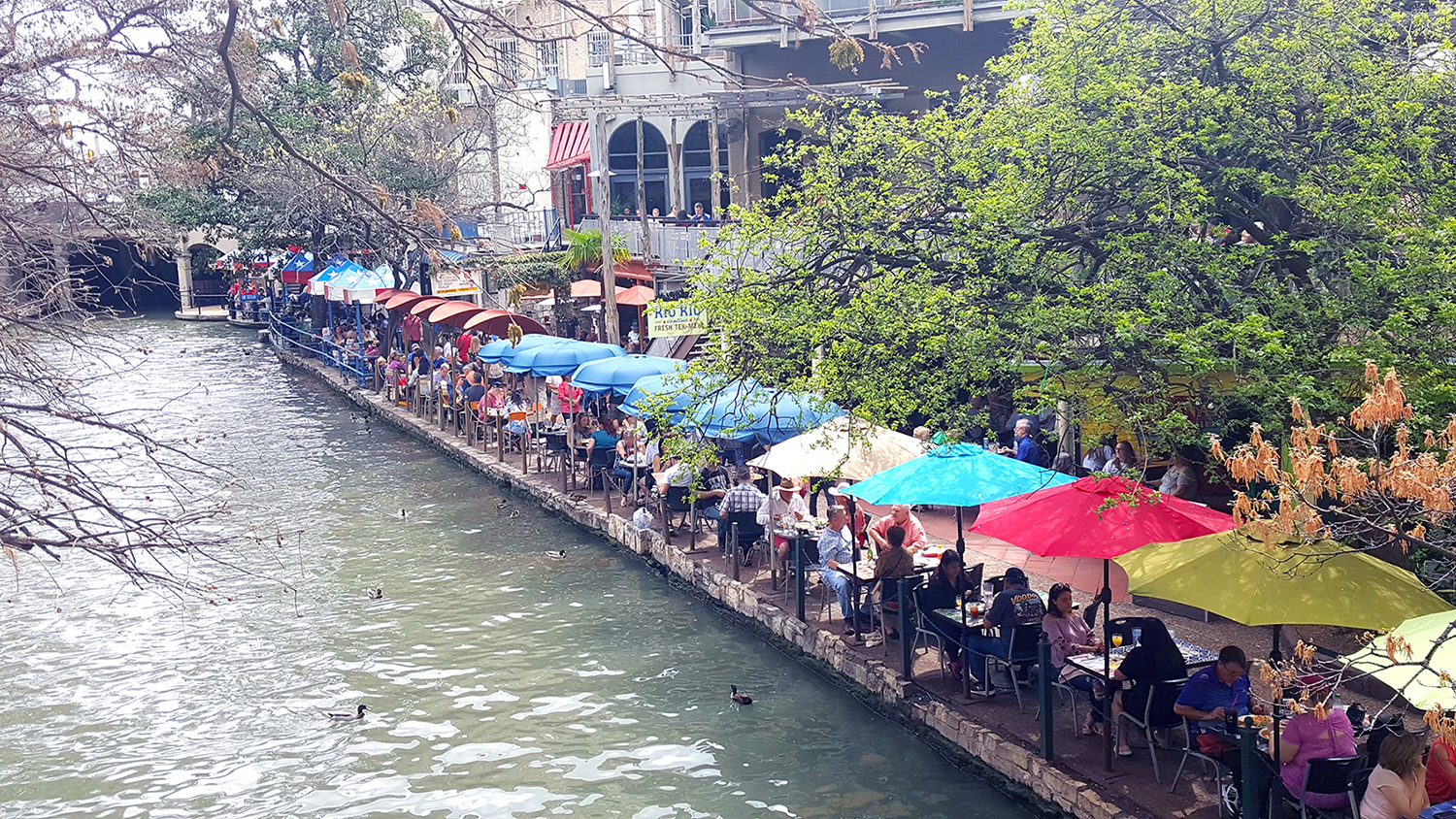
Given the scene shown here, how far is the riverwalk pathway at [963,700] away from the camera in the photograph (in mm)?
9617

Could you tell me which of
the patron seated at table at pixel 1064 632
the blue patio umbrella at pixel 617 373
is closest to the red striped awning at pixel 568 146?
the blue patio umbrella at pixel 617 373

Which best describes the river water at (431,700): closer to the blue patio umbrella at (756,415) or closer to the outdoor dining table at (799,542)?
the outdoor dining table at (799,542)

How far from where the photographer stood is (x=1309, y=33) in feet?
41.3

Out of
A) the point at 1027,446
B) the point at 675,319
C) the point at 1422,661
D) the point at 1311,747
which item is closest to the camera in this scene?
the point at 1422,661

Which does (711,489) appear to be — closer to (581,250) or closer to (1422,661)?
(1422,661)

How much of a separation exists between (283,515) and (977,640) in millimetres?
15281

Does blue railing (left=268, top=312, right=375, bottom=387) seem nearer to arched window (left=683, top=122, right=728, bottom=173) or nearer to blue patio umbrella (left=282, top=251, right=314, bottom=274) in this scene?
blue patio umbrella (left=282, top=251, right=314, bottom=274)

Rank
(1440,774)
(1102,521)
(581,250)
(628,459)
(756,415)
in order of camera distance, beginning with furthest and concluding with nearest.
Result: 1. (581,250)
2. (628,459)
3. (756,415)
4. (1102,521)
5. (1440,774)

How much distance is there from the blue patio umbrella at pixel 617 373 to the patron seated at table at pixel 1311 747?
492 inches

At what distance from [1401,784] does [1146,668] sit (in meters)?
2.41

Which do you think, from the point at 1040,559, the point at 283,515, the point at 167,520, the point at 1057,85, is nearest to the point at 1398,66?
Answer: the point at 1057,85

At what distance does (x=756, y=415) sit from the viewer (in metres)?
16.0

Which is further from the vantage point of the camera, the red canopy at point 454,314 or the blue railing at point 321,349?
the blue railing at point 321,349

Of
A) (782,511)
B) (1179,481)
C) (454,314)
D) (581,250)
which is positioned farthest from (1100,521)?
(581,250)
